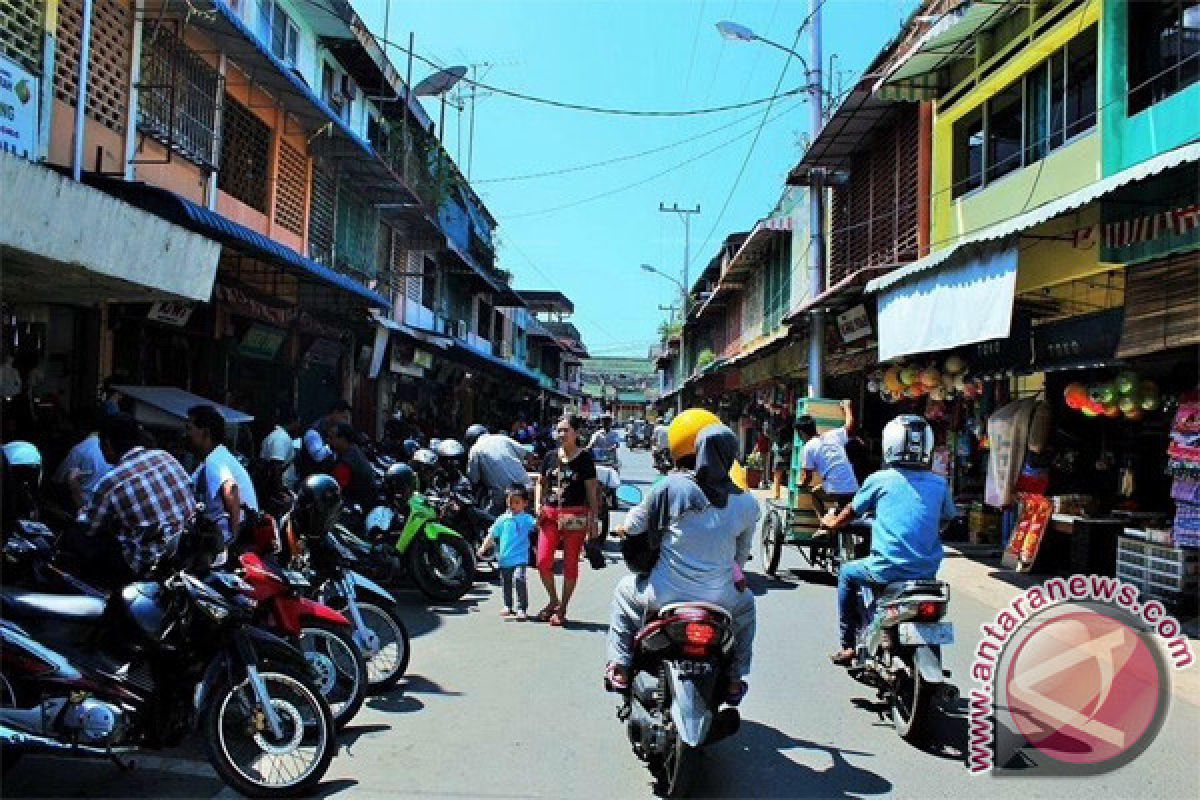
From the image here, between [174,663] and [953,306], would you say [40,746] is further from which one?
[953,306]

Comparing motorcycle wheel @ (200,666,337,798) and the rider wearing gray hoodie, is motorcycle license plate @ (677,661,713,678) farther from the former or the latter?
motorcycle wheel @ (200,666,337,798)

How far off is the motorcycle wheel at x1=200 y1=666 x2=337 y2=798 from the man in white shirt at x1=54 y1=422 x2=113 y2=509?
360cm

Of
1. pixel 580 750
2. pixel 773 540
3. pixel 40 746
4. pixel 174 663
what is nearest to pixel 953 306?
pixel 773 540

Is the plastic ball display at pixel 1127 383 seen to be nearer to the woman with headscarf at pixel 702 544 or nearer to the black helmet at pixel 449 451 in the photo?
the woman with headscarf at pixel 702 544

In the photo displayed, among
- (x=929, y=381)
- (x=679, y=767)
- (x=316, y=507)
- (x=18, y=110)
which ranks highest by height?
(x=18, y=110)

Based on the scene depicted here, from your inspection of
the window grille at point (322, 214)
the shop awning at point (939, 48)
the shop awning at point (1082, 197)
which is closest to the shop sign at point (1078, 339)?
the shop awning at point (1082, 197)

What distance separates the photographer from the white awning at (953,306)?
8.31 meters

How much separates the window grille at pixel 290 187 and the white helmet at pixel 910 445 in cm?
1162

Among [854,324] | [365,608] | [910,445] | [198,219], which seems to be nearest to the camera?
[910,445]

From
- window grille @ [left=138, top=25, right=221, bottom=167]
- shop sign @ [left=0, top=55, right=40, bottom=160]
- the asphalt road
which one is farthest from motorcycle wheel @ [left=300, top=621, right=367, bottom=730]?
window grille @ [left=138, top=25, right=221, bottom=167]

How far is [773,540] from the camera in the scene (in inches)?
411

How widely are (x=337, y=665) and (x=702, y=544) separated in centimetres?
228

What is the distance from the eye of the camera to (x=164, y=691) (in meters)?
4.12

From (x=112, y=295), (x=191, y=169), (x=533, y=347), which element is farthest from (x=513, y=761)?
(x=533, y=347)
